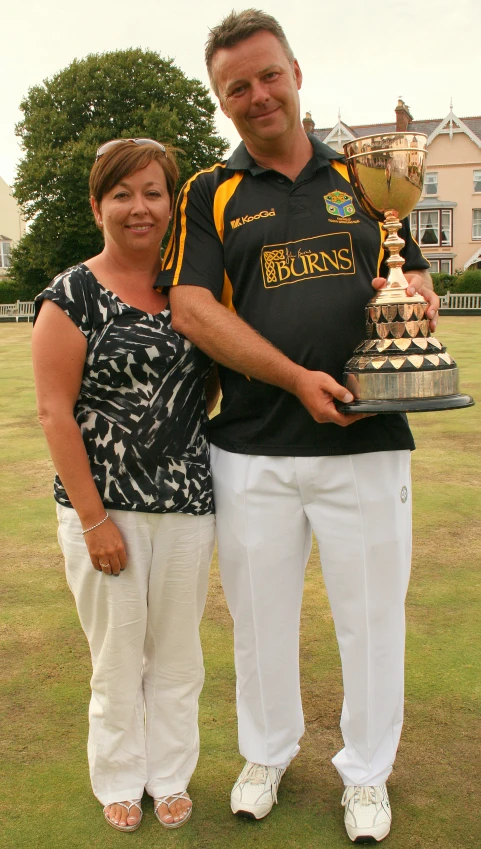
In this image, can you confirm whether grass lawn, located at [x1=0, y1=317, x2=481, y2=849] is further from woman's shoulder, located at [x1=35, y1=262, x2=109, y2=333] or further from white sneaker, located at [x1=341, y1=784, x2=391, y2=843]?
woman's shoulder, located at [x1=35, y1=262, x2=109, y2=333]

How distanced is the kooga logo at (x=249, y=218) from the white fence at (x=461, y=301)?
33.3 metres

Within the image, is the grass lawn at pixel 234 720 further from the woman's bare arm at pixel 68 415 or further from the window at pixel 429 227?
the window at pixel 429 227

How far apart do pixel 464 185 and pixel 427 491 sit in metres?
45.6

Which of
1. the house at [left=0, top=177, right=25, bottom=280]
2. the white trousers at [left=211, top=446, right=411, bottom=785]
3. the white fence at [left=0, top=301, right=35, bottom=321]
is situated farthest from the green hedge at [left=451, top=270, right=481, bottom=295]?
the house at [left=0, top=177, right=25, bottom=280]

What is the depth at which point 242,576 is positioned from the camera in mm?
2896

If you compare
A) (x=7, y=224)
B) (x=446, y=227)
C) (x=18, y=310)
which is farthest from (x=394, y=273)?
(x=7, y=224)

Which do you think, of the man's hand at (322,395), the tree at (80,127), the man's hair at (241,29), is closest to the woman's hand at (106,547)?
the man's hand at (322,395)

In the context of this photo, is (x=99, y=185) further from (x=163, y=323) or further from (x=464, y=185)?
(x=464, y=185)

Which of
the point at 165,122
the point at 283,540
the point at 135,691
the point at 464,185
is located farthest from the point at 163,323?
the point at 464,185

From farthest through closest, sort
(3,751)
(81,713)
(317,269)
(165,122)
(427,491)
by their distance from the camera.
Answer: (165,122), (427,491), (81,713), (3,751), (317,269)

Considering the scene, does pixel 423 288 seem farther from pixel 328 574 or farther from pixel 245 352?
pixel 328 574

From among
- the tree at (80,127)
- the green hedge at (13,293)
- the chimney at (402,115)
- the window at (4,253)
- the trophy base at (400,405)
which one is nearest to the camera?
the trophy base at (400,405)

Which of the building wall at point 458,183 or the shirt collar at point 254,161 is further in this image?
the building wall at point 458,183

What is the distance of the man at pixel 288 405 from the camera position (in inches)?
105
